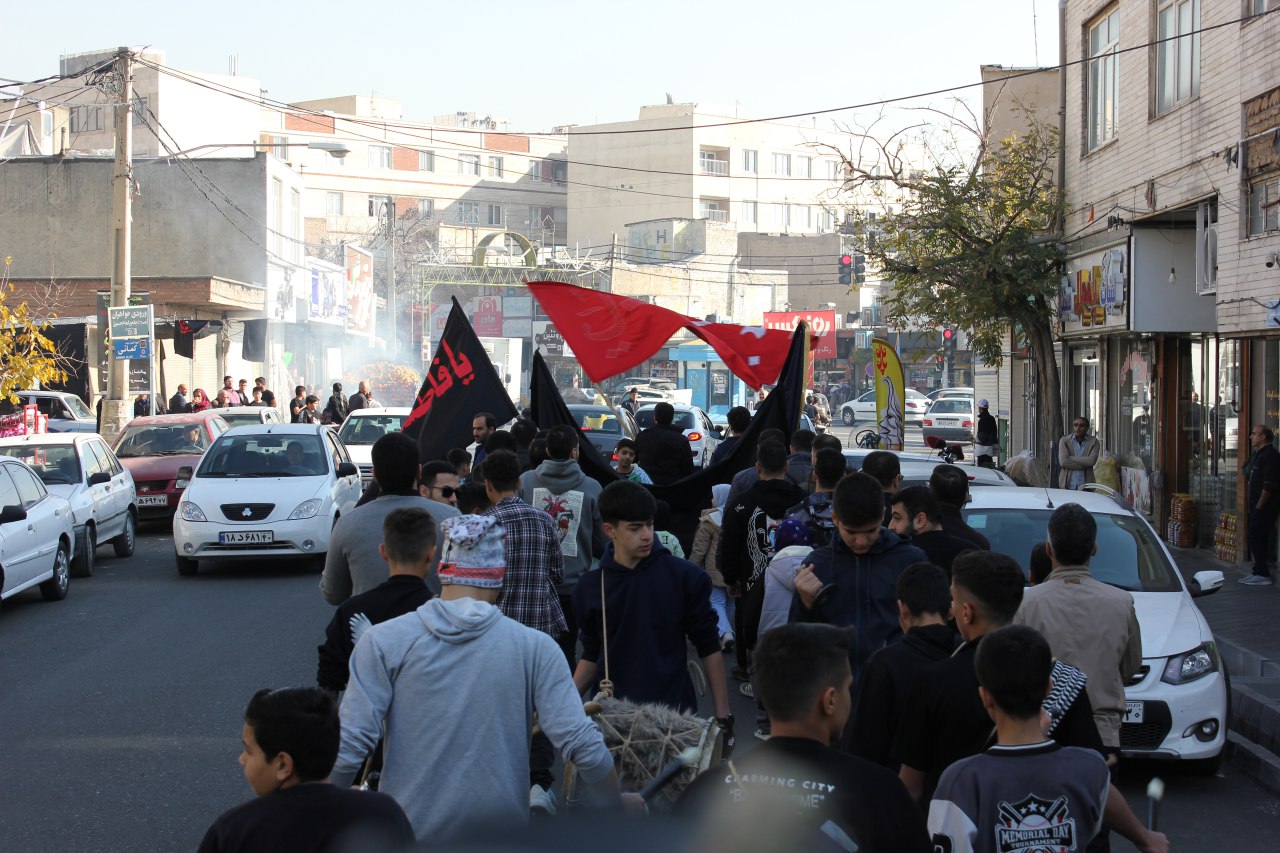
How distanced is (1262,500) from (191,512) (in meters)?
11.2

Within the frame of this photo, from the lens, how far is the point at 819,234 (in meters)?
79.4

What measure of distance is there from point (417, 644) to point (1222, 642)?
896 centimetres

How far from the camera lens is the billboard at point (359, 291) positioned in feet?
156

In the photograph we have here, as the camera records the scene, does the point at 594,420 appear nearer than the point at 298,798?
No

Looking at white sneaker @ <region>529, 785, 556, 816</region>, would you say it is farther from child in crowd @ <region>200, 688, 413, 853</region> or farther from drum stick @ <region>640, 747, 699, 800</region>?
child in crowd @ <region>200, 688, 413, 853</region>

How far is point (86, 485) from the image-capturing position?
1462 cm

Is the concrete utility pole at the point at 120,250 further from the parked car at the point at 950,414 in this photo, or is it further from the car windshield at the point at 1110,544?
the parked car at the point at 950,414

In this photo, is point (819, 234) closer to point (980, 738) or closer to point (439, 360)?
point (439, 360)

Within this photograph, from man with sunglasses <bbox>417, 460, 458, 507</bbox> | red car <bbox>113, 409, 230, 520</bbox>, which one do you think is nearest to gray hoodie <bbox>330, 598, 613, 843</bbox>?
man with sunglasses <bbox>417, 460, 458, 507</bbox>

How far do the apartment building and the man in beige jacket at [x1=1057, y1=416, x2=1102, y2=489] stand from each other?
2.42 ft

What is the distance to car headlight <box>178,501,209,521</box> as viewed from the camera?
46.0 ft

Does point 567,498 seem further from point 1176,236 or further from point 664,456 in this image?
point 1176,236

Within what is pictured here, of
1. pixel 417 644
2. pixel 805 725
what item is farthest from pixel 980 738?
pixel 417 644

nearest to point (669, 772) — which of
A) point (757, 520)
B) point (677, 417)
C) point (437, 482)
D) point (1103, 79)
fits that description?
point (437, 482)
